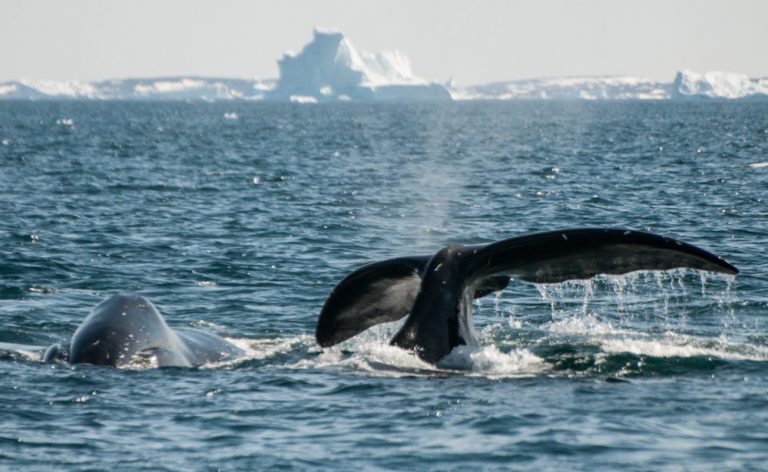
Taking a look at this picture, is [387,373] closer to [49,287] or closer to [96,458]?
[96,458]

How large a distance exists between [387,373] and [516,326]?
148 inches

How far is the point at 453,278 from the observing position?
35.6ft

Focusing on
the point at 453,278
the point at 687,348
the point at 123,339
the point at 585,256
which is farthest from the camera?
the point at 687,348

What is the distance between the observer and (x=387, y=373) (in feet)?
37.7

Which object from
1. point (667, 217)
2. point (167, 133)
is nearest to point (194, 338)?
point (667, 217)

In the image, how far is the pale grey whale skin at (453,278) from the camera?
33.3 ft

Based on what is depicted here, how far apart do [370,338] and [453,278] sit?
301 cm

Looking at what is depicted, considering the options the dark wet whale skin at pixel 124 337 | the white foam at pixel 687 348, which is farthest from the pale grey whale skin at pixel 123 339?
the white foam at pixel 687 348

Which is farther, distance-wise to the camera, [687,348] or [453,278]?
[687,348]

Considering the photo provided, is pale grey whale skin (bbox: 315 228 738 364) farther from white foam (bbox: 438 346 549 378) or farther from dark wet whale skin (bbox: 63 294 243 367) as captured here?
dark wet whale skin (bbox: 63 294 243 367)

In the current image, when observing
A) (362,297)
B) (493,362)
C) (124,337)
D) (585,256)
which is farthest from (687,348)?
(124,337)

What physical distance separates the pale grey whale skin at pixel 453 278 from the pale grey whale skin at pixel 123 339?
1.76 metres

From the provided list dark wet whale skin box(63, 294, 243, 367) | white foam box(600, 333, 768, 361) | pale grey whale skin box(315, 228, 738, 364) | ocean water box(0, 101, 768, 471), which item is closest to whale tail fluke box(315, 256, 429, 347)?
pale grey whale skin box(315, 228, 738, 364)

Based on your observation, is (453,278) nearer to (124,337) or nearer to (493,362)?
(493,362)
